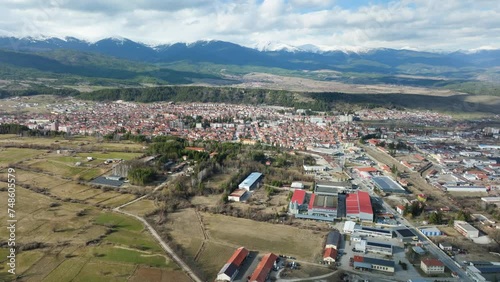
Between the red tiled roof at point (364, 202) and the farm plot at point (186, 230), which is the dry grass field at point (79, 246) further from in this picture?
the red tiled roof at point (364, 202)

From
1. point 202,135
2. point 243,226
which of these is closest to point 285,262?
point 243,226

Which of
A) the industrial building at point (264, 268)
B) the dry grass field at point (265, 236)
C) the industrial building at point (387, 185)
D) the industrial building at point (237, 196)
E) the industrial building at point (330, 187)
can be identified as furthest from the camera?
the industrial building at point (387, 185)

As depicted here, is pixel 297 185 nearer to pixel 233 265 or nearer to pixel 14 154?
pixel 233 265

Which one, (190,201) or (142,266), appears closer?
(142,266)

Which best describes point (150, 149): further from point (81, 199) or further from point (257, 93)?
point (257, 93)

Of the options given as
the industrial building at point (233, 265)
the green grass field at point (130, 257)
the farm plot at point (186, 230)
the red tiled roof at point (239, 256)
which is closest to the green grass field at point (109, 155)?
A: the farm plot at point (186, 230)

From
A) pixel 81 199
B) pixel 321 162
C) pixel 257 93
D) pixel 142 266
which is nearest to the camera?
pixel 142 266
